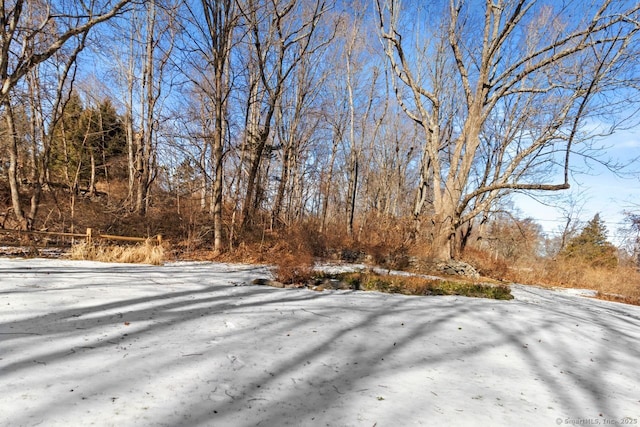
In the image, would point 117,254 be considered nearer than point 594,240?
Yes

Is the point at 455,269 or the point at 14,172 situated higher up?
the point at 14,172

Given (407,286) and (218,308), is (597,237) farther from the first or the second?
(218,308)

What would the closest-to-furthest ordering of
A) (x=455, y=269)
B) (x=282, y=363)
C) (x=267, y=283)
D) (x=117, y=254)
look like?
(x=282, y=363), (x=267, y=283), (x=117, y=254), (x=455, y=269)

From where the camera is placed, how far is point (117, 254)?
7.48 metres

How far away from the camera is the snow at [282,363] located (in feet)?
5.81

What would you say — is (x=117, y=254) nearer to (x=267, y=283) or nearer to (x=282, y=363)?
(x=267, y=283)

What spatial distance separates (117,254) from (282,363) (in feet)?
22.5

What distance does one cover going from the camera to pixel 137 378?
6.46 feet

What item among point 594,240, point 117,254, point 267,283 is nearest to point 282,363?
point 267,283

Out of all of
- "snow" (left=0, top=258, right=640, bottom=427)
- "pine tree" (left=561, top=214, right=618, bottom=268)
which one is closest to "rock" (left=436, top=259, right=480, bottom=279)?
"snow" (left=0, top=258, right=640, bottom=427)

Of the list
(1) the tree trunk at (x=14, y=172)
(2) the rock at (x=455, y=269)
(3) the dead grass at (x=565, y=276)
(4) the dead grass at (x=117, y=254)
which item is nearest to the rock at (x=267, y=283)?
(4) the dead grass at (x=117, y=254)

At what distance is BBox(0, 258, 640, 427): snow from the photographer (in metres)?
1.77

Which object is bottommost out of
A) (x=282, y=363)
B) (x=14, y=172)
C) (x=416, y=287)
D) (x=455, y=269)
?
(x=282, y=363)

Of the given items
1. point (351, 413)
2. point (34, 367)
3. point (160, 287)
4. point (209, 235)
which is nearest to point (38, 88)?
point (209, 235)
